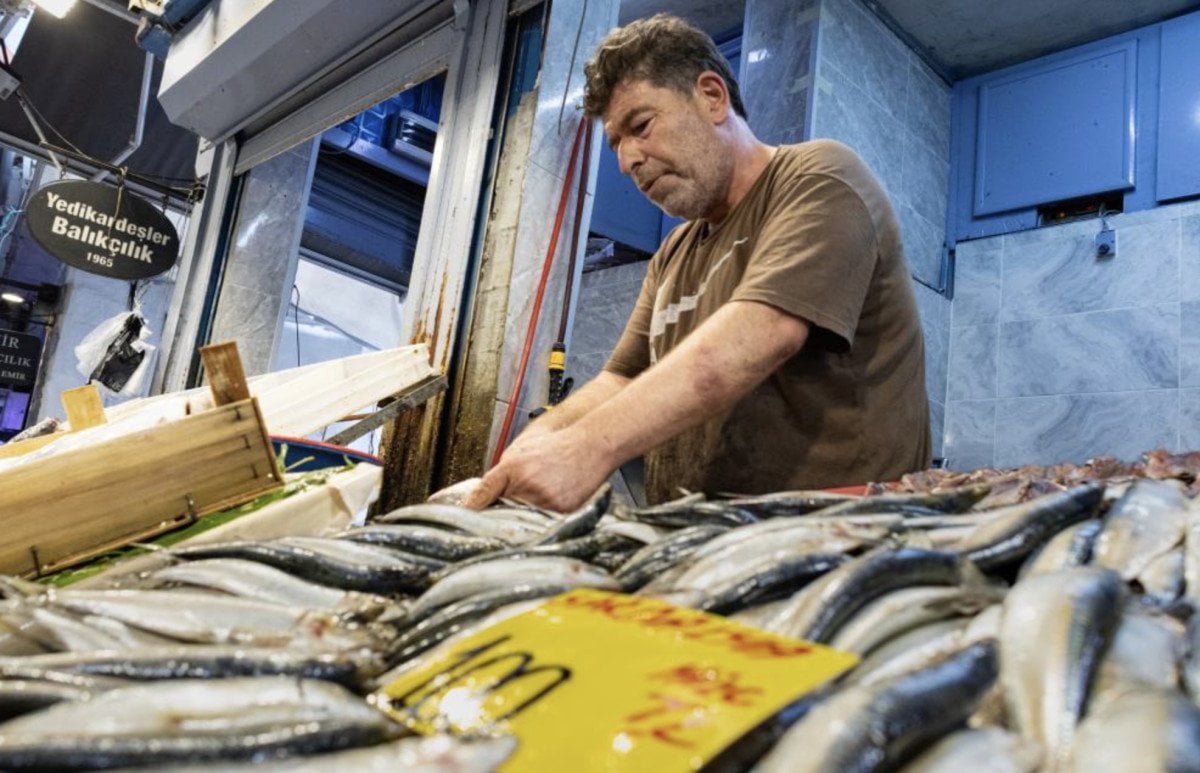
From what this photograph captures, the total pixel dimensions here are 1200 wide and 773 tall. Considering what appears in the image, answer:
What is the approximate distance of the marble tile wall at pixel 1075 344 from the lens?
4855mm

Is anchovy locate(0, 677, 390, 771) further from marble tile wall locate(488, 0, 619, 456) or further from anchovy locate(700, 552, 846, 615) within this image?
marble tile wall locate(488, 0, 619, 456)

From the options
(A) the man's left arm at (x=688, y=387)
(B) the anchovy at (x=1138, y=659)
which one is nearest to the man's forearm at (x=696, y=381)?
(A) the man's left arm at (x=688, y=387)

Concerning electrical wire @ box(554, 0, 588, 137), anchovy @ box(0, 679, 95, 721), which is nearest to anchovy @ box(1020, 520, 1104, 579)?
anchovy @ box(0, 679, 95, 721)

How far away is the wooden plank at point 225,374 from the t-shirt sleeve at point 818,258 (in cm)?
123

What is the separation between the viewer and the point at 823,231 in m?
2.16

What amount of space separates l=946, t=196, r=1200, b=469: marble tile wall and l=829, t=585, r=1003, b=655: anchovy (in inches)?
185

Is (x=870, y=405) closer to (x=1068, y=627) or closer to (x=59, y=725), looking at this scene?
(x=1068, y=627)

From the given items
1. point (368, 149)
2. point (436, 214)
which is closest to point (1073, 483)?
point (436, 214)

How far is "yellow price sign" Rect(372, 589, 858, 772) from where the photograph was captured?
0.62m

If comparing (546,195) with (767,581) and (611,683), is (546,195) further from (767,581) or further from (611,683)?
(611,683)

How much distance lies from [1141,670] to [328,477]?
6.03 feet

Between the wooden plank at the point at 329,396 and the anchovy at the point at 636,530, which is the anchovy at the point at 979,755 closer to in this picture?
the anchovy at the point at 636,530

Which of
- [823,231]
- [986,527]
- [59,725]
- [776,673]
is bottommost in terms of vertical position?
[59,725]

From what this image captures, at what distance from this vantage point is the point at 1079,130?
5480mm
